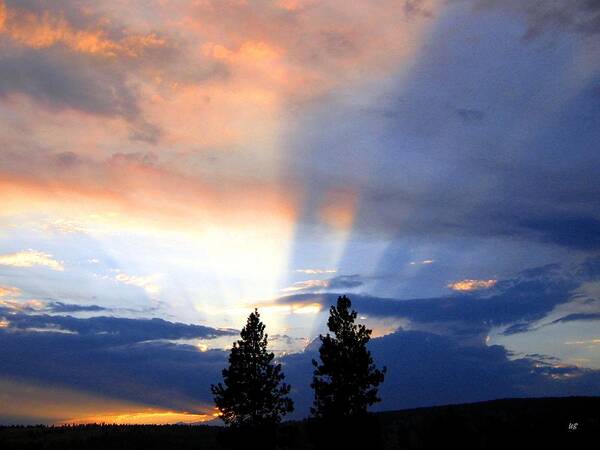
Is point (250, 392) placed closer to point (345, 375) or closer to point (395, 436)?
point (345, 375)

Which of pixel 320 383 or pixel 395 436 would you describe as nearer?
pixel 320 383

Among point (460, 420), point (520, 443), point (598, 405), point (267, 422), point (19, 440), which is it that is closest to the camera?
point (267, 422)

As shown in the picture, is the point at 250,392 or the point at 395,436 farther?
the point at 395,436

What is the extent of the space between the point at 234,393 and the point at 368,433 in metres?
11.0

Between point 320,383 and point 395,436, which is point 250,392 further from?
point 395,436

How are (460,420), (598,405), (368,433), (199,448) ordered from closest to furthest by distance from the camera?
(368,433)
(460,420)
(199,448)
(598,405)

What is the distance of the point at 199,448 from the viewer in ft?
196

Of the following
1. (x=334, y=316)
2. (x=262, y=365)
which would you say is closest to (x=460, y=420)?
(x=334, y=316)

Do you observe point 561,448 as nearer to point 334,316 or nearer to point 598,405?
point 334,316

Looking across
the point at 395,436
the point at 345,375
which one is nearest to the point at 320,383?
the point at 345,375

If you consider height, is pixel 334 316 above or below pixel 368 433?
above

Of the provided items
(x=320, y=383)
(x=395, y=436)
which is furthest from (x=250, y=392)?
(x=395, y=436)

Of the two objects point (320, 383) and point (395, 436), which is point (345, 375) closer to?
point (320, 383)

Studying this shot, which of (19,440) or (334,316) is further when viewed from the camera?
(19,440)
